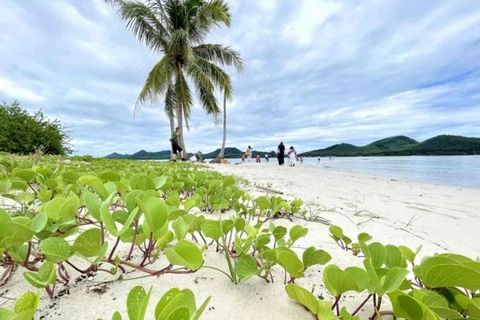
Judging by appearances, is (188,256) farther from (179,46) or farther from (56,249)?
(179,46)

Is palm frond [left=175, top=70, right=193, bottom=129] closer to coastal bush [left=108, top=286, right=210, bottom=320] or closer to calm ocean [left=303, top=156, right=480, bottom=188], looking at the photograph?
calm ocean [left=303, top=156, right=480, bottom=188]

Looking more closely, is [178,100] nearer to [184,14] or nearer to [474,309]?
[184,14]

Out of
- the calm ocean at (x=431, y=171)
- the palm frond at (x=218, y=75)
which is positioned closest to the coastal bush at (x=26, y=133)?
the palm frond at (x=218, y=75)

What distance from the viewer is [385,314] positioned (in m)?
0.58

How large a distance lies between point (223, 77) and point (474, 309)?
1377cm

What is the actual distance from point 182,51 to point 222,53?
2.53 meters

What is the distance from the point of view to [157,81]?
1163 cm

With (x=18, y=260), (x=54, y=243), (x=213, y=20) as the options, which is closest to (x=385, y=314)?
(x=54, y=243)

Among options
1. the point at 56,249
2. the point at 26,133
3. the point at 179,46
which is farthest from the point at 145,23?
the point at 56,249

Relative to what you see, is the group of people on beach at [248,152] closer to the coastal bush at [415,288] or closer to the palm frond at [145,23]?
the palm frond at [145,23]

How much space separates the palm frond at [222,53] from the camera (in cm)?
1375

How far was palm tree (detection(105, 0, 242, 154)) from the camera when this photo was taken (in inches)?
460

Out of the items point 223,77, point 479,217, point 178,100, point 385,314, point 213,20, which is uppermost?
point 213,20

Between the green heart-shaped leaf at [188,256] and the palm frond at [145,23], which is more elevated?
the palm frond at [145,23]
